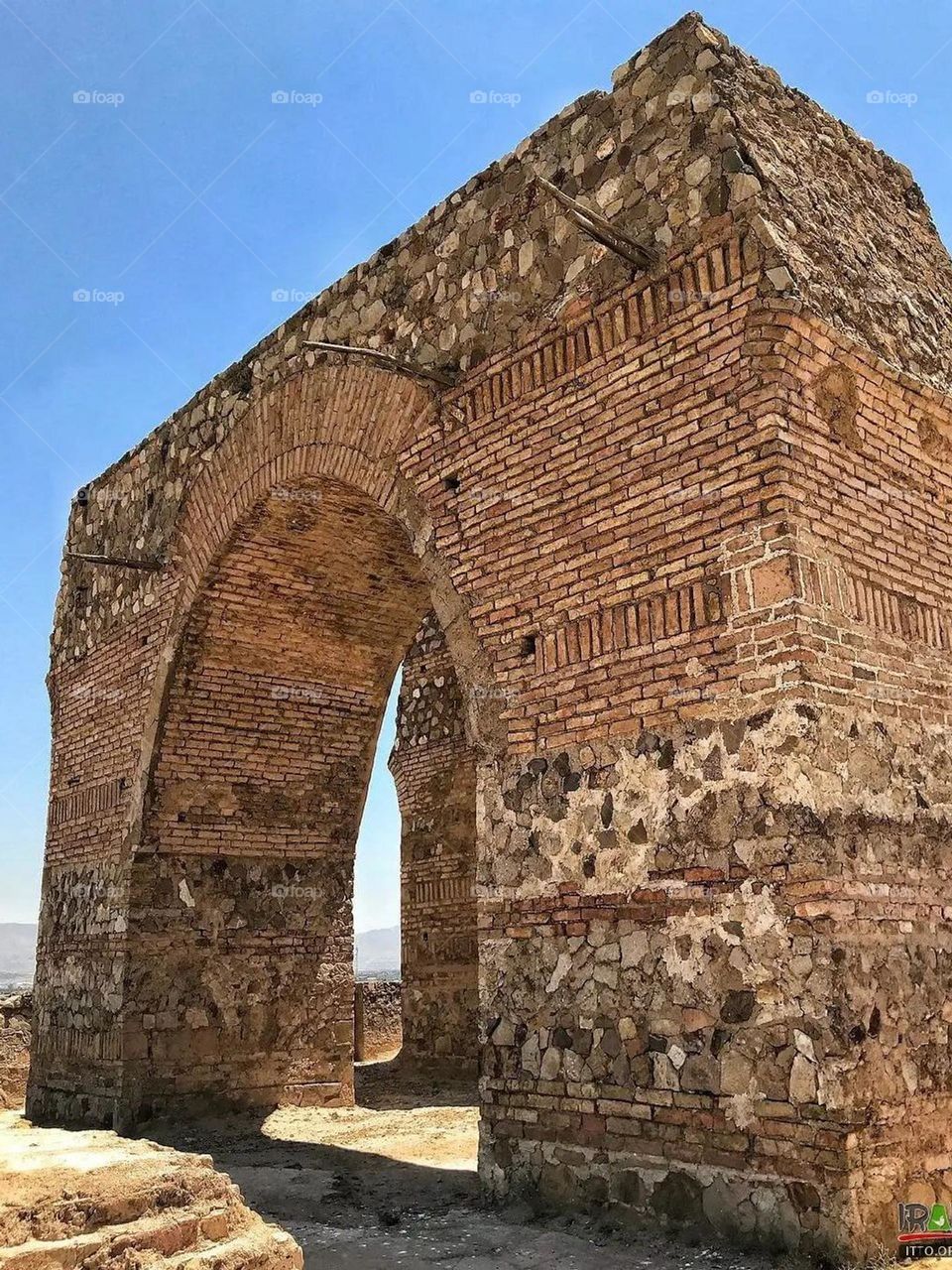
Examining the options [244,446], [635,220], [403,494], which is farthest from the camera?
[244,446]

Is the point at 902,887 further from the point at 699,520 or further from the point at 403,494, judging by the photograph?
the point at 403,494

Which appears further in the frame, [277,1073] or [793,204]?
[277,1073]

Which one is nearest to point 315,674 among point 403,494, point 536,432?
point 403,494

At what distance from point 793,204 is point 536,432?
1518mm

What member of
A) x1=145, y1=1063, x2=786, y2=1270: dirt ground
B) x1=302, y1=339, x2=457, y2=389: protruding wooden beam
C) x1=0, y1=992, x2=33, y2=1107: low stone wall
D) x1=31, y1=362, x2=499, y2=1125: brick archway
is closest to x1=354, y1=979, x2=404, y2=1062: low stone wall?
x1=0, y1=992, x2=33, y2=1107: low stone wall

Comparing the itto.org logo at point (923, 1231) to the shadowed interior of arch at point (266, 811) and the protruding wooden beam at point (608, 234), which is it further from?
the shadowed interior of arch at point (266, 811)

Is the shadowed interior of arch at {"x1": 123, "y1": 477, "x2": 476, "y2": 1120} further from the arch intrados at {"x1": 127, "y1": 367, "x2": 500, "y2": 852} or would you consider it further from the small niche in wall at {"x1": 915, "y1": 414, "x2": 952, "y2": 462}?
the small niche in wall at {"x1": 915, "y1": 414, "x2": 952, "y2": 462}

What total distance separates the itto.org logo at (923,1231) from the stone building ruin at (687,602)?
10 cm

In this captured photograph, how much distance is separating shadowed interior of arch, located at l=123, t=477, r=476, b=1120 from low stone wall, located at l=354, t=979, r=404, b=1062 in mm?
6768

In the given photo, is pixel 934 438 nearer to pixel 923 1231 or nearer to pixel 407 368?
pixel 407 368

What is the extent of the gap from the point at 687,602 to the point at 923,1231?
8.07 ft

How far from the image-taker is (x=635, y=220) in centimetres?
511

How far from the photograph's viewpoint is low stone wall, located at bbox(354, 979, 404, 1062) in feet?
50.0

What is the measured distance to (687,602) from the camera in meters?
4.61
